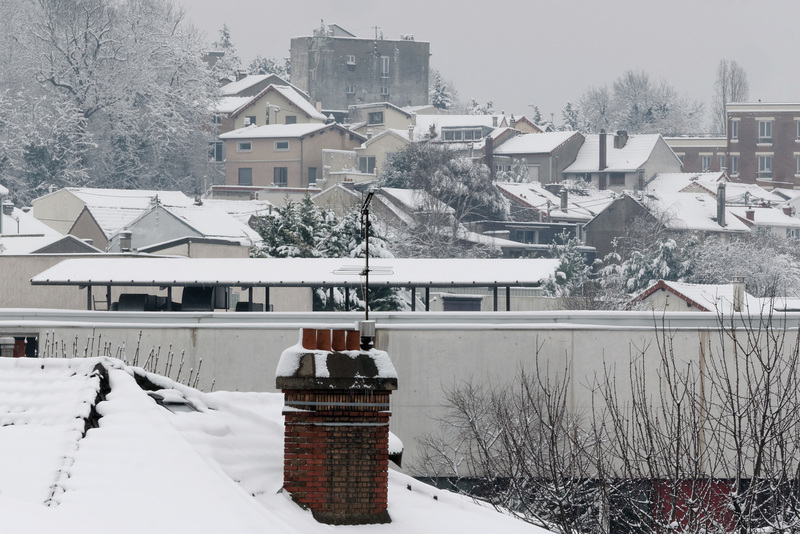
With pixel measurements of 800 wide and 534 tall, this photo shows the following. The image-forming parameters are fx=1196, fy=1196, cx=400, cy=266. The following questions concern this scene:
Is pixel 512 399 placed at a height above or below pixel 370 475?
below

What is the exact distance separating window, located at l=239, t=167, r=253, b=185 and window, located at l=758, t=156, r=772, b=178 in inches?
1963

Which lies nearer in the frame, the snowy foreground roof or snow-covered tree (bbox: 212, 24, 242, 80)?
the snowy foreground roof

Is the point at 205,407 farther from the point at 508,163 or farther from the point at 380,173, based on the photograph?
the point at 508,163

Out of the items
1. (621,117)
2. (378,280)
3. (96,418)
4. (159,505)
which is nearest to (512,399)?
(378,280)

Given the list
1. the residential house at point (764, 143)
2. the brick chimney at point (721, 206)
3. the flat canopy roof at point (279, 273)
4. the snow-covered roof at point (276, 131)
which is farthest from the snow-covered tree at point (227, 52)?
the flat canopy roof at point (279, 273)

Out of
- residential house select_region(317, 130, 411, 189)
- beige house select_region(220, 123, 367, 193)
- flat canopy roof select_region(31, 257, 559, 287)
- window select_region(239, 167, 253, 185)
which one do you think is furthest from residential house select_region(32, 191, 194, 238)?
flat canopy roof select_region(31, 257, 559, 287)

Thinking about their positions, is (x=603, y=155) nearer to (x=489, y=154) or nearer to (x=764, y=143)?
(x=489, y=154)

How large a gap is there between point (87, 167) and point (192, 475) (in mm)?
92687

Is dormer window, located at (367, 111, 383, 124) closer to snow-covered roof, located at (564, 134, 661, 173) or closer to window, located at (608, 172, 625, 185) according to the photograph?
snow-covered roof, located at (564, 134, 661, 173)

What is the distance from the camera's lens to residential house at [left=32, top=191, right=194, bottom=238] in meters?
73.2

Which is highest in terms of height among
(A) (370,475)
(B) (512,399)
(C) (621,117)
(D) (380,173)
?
(C) (621,117)

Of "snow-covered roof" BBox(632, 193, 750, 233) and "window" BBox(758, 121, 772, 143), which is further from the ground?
"window" BBox(758, 121, 772, 143)

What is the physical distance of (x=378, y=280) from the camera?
112 feet

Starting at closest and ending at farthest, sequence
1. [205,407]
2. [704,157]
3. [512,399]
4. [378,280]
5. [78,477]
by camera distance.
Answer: [78,477] < [205,407] < [512,399] < [378,280] < [704,157]
